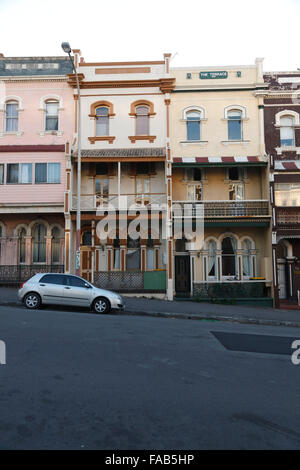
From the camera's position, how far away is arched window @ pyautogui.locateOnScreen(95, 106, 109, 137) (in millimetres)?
18531

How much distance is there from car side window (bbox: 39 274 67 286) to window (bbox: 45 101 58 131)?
9.49 meters

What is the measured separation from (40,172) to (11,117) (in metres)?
3.71

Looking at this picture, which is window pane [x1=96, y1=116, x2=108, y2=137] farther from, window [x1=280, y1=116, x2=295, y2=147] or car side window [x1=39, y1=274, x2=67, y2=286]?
window [x1=280, y1=116, x2=295, y2=147]

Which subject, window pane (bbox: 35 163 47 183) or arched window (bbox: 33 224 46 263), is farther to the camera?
arched window (bbox: 33 224 46 263)

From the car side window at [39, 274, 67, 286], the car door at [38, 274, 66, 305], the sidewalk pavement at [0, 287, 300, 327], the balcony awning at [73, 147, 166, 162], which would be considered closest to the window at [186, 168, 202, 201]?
the balcony awning at [73, 147, 166, 162]

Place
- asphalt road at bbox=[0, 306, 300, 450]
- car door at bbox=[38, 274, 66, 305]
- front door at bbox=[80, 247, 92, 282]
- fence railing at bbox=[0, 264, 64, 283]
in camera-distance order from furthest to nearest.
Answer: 1. front door at bbox=[80, 247, 92, 282]
2. fence railing at bbox=[0, 264, 64, 283]
3. car door at bbox=[38, 274, 66, 305]
4. asphalt road at bbox=[0, 306, 300, 450]

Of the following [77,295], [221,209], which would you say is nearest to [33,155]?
[77,295]

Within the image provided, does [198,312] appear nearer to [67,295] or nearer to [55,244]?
[67,295]

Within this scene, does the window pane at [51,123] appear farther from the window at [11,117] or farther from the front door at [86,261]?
the front door at [86,261]

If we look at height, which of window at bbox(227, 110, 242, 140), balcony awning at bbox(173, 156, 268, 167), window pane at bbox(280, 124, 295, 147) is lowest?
balcony awning at bbox(173, 156, 268, 167)

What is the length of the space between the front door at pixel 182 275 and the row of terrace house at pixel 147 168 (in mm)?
54

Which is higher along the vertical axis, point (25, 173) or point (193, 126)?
point (193, 126)

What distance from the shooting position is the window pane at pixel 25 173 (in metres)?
17.8

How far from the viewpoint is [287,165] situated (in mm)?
17547
